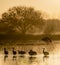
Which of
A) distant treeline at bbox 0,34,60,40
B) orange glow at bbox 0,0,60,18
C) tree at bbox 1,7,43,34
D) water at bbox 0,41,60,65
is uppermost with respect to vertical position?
orange glow at bbox 0,0,60,18

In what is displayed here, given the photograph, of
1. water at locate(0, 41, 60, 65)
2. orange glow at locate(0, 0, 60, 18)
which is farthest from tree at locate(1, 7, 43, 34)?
water at locate(0, 41, 60, 65)

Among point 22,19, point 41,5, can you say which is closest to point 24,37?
point 22,19

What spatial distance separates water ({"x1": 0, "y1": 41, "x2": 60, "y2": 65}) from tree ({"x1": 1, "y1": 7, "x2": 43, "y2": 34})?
216 mm

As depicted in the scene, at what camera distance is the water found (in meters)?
2.43

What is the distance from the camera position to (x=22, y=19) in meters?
2.53

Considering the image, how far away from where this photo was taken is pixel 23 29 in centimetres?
250

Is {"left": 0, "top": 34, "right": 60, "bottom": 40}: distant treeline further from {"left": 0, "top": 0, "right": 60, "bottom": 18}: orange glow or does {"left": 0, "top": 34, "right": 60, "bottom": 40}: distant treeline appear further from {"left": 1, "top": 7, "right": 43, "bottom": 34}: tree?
{"left": 0, "top": 0, "right": 60, "bottom": 18}: orange glow

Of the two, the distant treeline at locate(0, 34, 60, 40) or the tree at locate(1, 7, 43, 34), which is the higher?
the tree at locate(1, 7, 43, 34)

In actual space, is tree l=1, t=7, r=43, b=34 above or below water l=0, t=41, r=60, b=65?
above

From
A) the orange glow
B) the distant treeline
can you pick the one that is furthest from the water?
the orange glow

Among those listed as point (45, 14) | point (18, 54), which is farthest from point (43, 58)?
point (45, 14)

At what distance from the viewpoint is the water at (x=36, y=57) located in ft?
7.98

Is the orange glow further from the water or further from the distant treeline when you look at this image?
the water

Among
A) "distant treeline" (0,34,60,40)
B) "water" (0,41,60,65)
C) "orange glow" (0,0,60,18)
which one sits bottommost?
"water" (0,41,60,65)
